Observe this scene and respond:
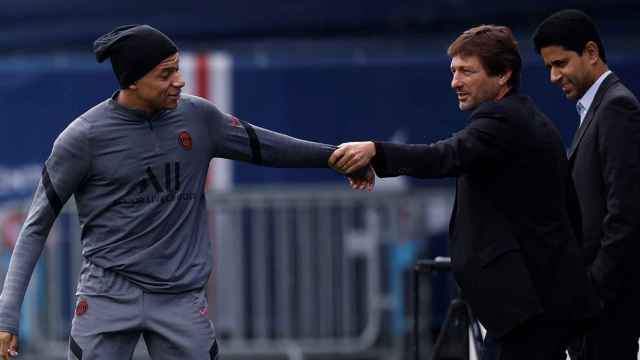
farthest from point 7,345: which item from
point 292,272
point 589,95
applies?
point 292,272

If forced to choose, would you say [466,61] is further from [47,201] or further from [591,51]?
[47,201]

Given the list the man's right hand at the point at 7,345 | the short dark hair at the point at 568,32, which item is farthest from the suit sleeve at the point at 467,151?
the man's right hand at the point at 7,345

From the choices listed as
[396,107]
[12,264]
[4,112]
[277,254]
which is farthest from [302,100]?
[12,264]

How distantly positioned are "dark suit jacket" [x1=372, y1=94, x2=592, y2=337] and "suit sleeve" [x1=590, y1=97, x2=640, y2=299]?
14.6 inches

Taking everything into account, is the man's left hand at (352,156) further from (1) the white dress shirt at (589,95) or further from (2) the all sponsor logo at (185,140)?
(1) the white dress shirt at (589,95)

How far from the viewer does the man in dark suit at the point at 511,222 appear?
195 inches

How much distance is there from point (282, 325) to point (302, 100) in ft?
6.84

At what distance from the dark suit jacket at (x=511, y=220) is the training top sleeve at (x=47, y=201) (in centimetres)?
123

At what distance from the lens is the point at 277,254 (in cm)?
1131

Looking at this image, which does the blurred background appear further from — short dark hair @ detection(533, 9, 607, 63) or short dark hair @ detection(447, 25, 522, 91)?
short dark hair @ detection(447, 25, 522, 91)

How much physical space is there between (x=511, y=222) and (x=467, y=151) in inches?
10.4

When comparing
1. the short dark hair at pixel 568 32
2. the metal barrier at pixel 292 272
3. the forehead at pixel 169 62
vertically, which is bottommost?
the metal barrier at pixel 292 272

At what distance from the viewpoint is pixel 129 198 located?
5.47 metres

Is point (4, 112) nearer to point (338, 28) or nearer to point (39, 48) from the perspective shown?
point (39, 48)
